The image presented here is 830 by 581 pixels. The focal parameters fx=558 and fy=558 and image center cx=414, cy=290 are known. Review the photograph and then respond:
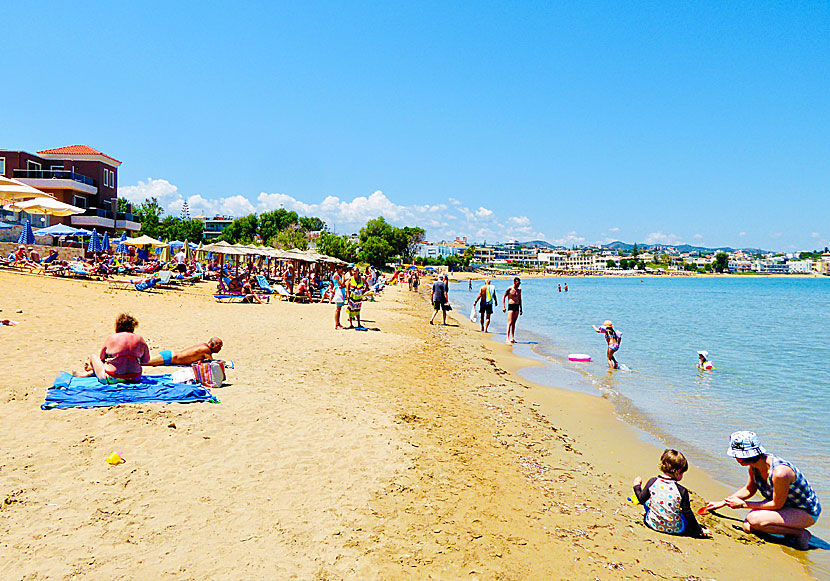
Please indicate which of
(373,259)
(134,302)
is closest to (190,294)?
(134,302)

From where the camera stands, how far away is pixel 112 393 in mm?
6055

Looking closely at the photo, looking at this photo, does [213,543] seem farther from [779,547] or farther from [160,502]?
[779,547]

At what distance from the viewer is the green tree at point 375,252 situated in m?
94.2

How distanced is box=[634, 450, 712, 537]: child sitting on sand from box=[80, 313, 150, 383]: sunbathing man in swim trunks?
220 inches

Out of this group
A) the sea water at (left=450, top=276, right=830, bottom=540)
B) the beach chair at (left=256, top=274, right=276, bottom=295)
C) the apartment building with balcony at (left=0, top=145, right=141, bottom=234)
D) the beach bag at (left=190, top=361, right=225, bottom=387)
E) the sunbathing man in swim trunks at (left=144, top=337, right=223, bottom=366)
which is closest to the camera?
the beach bag at (left=190, top=361, right=225, bottom=387)

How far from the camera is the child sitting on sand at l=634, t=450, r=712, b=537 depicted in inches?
163

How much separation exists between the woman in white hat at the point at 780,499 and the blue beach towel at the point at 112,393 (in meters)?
5.18

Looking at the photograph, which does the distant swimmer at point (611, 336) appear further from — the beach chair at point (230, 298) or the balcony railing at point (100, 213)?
the balcony railing at point (100, 213)

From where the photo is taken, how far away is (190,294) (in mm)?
19969

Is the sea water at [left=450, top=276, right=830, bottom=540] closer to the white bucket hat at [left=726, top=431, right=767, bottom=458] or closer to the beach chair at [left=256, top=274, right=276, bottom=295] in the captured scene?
the white bucket hat at [left=726, top=431, right=767, bottom=458]

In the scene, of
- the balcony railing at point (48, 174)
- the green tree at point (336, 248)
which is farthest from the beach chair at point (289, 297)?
the green tree at point (336, 248)

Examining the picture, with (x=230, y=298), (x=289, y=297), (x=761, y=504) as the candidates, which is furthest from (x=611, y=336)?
(x=289, y=297)

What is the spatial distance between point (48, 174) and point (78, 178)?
6.92 feet

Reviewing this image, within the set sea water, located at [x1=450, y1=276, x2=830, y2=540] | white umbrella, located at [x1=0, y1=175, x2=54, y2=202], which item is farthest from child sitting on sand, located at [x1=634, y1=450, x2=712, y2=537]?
white umbrella, located at [x1=0, y1=175, x2=54, y2=202]
